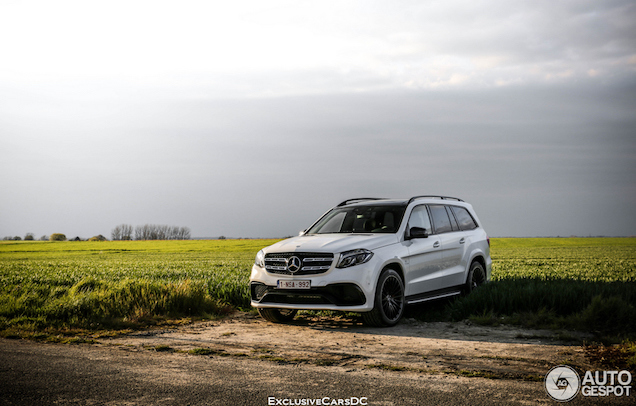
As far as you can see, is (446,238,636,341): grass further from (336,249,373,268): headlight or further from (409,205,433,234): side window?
(336,249,373,268): headlight

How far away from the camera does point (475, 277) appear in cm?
1209

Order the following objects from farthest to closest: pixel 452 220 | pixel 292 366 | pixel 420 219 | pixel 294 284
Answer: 1. pixel 452 220
2. pixel 420 219
3. pixel 294 284
4. pixel 292 366

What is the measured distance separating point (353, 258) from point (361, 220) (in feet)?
5.97

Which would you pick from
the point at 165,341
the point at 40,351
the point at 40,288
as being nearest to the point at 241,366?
the point at 165,341

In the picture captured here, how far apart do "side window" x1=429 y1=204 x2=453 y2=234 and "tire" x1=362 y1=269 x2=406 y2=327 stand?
1.95 metres

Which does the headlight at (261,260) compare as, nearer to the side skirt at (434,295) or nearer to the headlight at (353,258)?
the headlight at (353,258)

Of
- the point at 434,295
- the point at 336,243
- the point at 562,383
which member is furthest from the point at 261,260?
the point at 562,383

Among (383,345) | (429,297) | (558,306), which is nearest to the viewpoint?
(383,345)

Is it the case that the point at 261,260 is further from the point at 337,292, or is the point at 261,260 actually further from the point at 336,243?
the point at 337,292

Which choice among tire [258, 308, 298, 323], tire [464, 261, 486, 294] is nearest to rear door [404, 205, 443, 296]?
tire [464, 261, 486, 294]

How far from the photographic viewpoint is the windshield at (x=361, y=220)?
10.3m

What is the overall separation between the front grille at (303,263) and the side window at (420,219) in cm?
214

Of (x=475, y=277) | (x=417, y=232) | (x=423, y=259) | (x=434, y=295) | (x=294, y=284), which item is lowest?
(x=434, y=295)

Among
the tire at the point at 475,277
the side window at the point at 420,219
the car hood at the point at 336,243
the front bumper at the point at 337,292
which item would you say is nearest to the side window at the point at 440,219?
the side window at the point at 420,219
